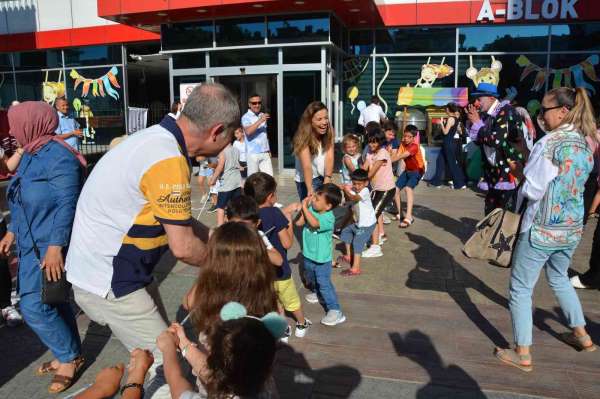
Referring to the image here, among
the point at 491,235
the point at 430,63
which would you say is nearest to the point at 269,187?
the point at 491,235

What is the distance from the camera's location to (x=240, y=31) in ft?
42.3

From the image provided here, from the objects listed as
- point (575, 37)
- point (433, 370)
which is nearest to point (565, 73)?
point (575, 37)

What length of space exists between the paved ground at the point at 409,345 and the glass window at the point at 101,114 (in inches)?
467

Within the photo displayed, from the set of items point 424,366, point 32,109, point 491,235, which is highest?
point 32,109

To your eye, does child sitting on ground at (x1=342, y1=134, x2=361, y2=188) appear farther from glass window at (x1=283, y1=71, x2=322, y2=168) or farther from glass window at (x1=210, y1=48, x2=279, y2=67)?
glass window at (x1=210, y1=48, x2=279, y2=67)

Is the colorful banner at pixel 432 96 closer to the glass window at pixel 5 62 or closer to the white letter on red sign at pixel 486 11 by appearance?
the white letter on red sign at pixel 486 11

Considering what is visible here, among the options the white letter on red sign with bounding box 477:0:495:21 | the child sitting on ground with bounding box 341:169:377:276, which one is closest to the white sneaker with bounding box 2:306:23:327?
the child sitting on ground with bounding box 341:169:377:276

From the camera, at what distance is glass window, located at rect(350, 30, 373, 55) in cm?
1413

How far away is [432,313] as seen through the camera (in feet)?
15.0

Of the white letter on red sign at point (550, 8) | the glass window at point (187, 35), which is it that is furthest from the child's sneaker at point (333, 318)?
the white letter on red sign at point (550, 8)

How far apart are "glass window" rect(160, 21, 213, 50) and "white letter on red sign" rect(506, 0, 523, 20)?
7332mm

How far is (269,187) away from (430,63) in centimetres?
1107

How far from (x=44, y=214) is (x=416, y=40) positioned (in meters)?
12.2

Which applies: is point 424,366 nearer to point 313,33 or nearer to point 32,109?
point 32,109
